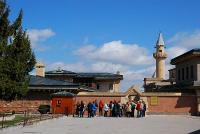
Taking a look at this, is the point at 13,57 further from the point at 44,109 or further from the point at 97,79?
the point at 97,79

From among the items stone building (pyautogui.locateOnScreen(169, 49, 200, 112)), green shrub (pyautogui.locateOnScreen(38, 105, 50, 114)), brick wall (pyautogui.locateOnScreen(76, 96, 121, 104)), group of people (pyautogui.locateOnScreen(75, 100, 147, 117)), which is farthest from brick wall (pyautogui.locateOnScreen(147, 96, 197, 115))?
green shrub (pyautogui.locateOnScreen(38, 105, 50, 114))

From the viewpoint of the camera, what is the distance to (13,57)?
31688 mm

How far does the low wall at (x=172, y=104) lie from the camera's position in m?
49.2

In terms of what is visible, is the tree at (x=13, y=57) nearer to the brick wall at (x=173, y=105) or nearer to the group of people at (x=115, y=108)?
the group of people at (x=115, y=108)

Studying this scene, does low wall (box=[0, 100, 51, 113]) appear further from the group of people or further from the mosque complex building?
the group of people

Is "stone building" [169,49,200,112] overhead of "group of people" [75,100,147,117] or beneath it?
overhead

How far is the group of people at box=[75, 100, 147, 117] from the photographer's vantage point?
4406 cm

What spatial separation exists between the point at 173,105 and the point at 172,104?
14 centimetres

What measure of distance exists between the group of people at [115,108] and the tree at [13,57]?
38.6 feet

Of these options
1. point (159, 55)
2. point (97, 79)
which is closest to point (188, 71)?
point (97, 79)

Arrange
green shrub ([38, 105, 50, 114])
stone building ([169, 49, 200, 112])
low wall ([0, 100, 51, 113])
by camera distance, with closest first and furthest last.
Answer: green shrub ([38, 105, 50, 114]) < low wall ([0, 100, 51, 113]) < stone building ([169, 49, 200, 112])

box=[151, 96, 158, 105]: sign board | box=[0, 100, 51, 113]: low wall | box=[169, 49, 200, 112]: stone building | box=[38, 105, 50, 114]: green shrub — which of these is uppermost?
box=[169, 49, 200, 112]: stone building

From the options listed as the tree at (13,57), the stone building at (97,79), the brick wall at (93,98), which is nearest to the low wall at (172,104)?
the brick wall at (93,98)

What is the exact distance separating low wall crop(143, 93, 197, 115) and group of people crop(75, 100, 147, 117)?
337cm
